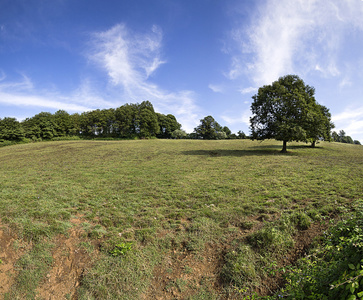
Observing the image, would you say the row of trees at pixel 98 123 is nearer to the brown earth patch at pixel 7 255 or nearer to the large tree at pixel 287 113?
the large tree at pixel 287 113

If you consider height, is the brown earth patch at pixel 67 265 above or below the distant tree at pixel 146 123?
below

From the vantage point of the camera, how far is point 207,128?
308ft

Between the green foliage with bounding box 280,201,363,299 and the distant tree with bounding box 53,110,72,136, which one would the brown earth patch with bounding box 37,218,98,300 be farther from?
the distant tree with bounding box 53,110,72,136

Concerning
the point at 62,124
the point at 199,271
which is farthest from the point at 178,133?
the point at 199,271

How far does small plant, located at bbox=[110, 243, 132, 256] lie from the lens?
571 cm

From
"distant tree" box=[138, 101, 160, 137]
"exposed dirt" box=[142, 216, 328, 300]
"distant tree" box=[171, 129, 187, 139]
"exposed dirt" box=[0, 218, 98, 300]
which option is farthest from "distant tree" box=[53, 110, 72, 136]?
"exposed dirt" box=[142, 216, 328, 300]

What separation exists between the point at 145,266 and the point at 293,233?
201 inches

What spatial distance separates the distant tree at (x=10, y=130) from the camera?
59.1 meters

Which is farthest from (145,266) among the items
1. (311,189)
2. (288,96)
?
(288,96)

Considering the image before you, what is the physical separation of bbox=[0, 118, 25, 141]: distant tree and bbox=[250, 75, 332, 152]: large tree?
74140 millimetres

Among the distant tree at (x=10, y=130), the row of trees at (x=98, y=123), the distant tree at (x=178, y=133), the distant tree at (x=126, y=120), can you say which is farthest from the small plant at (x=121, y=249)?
the distant tree at (x=178, y=133)

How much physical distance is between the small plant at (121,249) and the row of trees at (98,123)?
221 feet

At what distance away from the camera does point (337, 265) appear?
3.55m

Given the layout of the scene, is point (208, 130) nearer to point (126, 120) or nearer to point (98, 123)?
point (126, 120)
